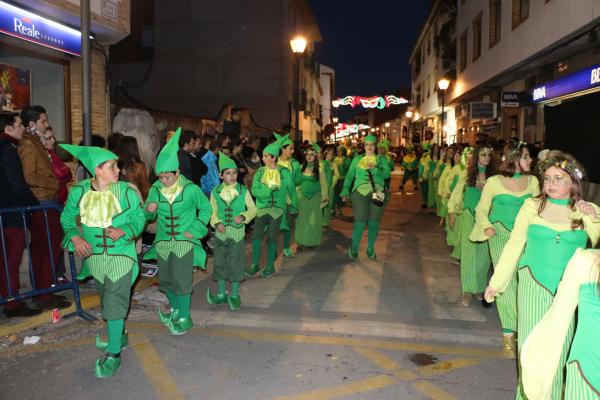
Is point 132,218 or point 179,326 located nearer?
point 132,218

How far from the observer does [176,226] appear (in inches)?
209

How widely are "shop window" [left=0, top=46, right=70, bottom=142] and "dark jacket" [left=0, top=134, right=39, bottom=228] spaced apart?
4.67 metres

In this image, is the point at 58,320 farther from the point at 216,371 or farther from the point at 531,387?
the point at 531,387

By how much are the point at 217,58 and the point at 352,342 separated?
23.3 m

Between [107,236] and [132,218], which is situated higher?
[132,218]

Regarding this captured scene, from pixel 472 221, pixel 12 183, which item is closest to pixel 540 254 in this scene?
pixel 472 221

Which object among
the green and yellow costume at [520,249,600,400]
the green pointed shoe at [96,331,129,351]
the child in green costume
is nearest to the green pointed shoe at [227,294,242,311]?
the child in green costume

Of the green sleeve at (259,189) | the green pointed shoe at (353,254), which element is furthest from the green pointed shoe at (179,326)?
the green pointed shoe at (353,254)

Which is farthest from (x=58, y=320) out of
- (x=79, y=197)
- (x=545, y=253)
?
(x=545, y=253)

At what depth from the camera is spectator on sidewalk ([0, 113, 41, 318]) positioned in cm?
559

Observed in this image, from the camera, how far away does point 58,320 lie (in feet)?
19.2

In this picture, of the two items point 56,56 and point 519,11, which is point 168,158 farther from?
point 519,11

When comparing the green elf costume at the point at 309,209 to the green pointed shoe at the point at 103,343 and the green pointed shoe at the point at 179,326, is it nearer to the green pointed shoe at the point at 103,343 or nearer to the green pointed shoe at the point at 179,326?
the green pointed shoe at the point at 179,326

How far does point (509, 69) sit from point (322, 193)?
940 cm
